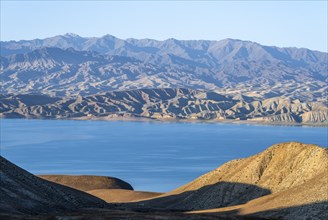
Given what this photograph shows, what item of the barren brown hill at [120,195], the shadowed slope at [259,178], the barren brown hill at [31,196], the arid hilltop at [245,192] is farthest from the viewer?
the barren brown hill at [120,195]

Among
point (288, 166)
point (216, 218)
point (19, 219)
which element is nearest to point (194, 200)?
point (288, 166)

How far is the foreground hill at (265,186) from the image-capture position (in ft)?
262

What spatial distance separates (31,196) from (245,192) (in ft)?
93.5

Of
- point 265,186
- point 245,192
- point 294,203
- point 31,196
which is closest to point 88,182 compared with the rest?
point 245,192

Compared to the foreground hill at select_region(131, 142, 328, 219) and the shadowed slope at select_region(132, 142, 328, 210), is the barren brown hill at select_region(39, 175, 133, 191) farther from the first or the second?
the shadowed slope at select_region(132, 142, 328, 210)

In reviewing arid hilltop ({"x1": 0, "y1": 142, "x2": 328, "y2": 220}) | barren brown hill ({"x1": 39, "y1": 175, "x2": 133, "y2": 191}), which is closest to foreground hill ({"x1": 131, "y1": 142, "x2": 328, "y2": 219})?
arid hilltop ({"x1": 0, "y1": 142, "x2": 328, "y2": 220})

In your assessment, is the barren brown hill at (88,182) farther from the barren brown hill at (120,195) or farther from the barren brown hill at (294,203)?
the barren brown hill at (294,203)

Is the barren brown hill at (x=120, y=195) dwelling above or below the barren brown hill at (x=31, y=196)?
below

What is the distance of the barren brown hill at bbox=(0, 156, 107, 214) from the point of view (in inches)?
3044

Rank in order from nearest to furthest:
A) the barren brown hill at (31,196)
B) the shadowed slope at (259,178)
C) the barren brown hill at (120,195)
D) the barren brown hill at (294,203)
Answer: the barren brown hill at (294,203)
the barren brown hill at (31,196)
the shadowed slope at (259,178)
the barren brown hill at (120,195)

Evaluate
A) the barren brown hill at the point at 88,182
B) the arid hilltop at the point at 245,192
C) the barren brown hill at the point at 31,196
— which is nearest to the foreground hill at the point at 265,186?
the arid hilltop at the point at 245,192

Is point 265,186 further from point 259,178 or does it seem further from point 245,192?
point 259,178

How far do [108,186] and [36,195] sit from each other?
4958 centimetres

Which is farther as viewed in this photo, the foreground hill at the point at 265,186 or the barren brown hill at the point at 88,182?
the barren brown hill at the point at 88,182
